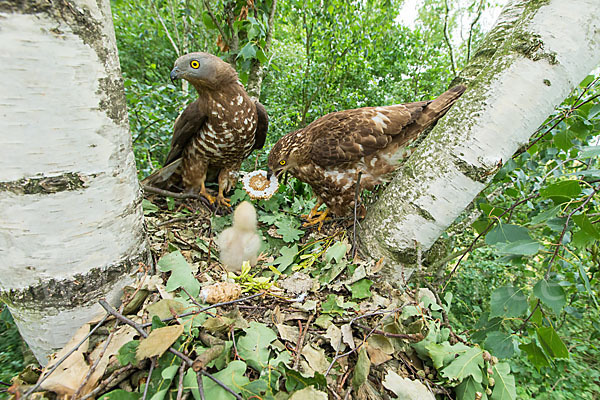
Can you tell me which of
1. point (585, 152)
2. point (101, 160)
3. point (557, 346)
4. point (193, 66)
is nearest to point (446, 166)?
point (585, 152)

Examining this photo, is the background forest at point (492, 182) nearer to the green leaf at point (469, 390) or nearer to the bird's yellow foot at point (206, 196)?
the green leaf at point (469, 390)

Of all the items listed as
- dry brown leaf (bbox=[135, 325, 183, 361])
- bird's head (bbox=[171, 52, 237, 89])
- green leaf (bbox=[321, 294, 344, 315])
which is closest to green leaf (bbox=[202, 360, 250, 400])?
dry brown leaf (bbox=[135, 325, 183, 361])

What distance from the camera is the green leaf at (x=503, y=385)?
3.30 feet

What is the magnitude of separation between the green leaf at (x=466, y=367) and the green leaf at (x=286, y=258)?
3.01 feet

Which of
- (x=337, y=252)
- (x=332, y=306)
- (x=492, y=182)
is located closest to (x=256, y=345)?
(x=332, y=306)

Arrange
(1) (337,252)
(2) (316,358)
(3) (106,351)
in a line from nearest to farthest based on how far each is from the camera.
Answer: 1. (3) (106,351)
2. (2) (316,358)
3. (1) (337,252)

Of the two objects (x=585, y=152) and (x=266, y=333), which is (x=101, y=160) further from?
(x=585, y=152)

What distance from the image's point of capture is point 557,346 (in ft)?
3.01

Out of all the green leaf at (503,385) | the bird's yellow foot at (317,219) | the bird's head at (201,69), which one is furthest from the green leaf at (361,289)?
the bird's head at (201,69)

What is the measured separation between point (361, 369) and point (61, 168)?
1115 millimetres

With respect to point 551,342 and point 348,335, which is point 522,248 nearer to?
point 551,342

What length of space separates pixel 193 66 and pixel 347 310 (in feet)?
6.53

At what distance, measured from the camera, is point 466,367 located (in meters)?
0.97

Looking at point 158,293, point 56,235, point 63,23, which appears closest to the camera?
point 63,23
